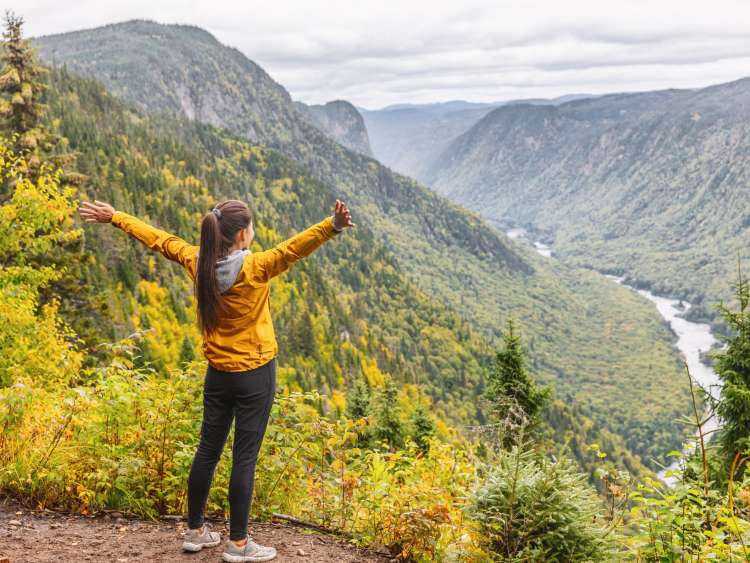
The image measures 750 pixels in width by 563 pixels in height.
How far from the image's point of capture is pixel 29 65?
20625mm

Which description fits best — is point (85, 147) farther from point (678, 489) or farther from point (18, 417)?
point (678, 489)

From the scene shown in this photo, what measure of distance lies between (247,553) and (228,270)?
2610 millimetres

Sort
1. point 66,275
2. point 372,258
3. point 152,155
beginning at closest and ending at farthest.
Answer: point 66,275
point 152,155
point 372,258

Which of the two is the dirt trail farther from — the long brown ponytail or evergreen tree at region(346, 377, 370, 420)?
evergreen tree at region(346, 377, 370, 420)

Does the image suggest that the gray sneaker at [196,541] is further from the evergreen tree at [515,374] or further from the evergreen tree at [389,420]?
the evergreen tree at [389,420]

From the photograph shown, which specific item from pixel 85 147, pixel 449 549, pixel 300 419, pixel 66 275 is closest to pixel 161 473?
pixel 300 419

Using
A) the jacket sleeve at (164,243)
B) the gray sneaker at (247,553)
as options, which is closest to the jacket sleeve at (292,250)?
the jacket sleeve at (164,243)

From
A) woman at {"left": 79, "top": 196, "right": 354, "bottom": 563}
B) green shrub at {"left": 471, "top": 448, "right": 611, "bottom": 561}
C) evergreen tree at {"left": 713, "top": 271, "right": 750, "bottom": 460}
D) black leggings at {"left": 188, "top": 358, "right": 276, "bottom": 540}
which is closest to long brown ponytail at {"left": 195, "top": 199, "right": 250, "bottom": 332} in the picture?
woman at {"left": 79, "top": 196, "right": 354, "bottom": 563}

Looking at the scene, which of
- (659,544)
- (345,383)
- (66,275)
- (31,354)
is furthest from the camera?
(345,383)

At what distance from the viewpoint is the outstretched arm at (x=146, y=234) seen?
519cm

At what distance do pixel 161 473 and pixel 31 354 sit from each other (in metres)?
6.41

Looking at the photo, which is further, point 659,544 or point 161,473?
point 161,473

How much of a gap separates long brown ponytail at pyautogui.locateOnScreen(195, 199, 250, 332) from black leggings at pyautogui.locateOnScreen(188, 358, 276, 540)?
571 millimetres

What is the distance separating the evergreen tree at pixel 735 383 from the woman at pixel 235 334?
35.3 feet
